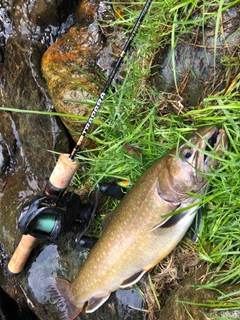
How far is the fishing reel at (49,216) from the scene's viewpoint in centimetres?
272

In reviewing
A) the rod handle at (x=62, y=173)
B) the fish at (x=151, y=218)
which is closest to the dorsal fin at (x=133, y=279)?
the fish at (x=151, y=218)

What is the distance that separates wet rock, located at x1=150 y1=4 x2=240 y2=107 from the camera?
2.56m

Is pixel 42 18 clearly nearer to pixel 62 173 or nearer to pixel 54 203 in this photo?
pixel 62 173

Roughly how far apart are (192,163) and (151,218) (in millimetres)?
493

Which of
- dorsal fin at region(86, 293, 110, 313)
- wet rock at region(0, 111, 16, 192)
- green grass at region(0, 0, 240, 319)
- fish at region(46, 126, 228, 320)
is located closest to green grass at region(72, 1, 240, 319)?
green grass at region(0, 0, 240, 319)

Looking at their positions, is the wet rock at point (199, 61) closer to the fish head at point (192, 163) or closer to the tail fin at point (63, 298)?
the fish head at point (192, 163)

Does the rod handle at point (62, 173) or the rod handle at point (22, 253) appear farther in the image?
the rod handle at point (22, 253)

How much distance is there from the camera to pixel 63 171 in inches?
109

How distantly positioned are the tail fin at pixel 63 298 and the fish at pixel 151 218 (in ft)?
0.54

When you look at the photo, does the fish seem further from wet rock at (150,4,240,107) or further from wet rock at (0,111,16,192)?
wet rock at (0,111,16,192)

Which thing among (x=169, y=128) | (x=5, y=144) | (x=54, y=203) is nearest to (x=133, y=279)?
Answer: (x=54, y=203)

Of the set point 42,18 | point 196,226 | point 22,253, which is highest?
point 42,18

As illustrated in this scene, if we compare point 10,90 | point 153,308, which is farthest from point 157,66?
point 153,308

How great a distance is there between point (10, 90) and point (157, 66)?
174 cm
